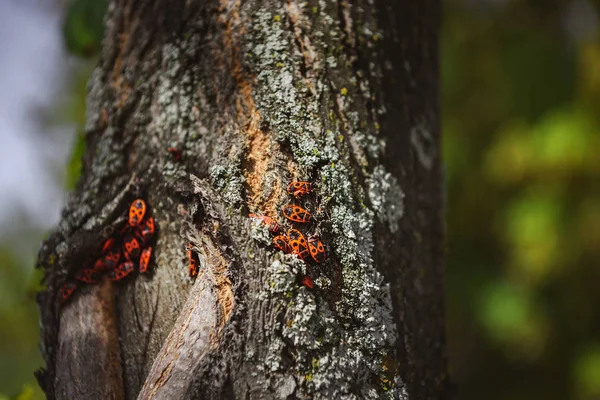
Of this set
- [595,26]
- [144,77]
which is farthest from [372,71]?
[595,26]

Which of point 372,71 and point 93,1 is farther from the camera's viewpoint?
point 93,1

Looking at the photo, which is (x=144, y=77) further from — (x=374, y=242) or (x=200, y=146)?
(x=374, y=242)

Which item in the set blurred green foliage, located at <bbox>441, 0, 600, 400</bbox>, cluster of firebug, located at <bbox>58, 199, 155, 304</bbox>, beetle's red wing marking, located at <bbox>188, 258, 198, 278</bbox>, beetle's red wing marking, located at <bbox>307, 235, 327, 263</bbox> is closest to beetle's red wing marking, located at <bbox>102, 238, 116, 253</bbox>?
cluster of firebug, located at <bbox>58, 199, 155, 304</bbox>

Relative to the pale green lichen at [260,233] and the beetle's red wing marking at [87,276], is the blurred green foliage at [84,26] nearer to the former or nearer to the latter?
the beetle's red wing marking at [87,276]

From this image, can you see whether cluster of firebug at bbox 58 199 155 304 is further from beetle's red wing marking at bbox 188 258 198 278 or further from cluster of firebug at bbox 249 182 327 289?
cluster of firebug at bbox 249 182 327 289

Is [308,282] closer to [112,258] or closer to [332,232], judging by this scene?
[332,232]

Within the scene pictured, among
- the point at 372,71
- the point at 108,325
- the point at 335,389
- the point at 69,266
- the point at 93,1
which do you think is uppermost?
the point at 93,1
